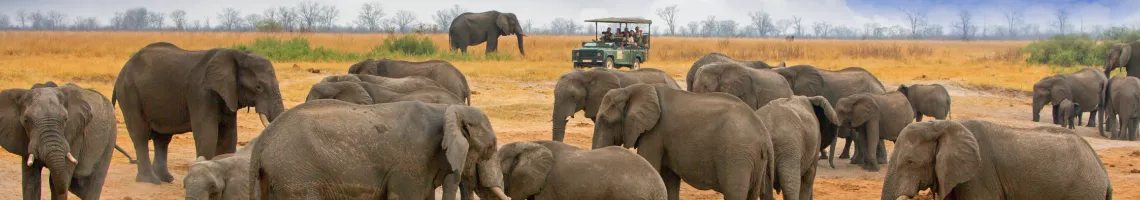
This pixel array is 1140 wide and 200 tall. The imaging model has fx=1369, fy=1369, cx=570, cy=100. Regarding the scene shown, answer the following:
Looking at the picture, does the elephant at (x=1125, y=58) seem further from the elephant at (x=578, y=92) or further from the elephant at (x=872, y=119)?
the elephant at (x=578, y=92)

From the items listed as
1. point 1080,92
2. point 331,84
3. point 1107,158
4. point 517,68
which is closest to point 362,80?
point 331,84

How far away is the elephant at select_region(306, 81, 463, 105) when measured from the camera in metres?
11.4

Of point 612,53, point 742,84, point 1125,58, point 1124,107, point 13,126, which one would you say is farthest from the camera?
point 612,53

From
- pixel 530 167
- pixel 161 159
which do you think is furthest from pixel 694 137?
pixel 161 159

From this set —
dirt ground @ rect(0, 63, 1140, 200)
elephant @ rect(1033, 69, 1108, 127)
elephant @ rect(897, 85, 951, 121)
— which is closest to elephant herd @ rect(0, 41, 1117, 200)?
dirt ground @ rect(0, 63, 1140, 200)

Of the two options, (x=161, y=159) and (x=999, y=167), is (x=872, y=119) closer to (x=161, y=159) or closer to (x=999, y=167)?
(x=999, y=167)

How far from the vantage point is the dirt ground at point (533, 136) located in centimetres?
1220

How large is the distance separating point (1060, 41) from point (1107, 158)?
88.5 ft

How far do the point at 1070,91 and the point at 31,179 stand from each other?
17.4 m

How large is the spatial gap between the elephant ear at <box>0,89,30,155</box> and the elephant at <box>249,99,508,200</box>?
2933 millimetres

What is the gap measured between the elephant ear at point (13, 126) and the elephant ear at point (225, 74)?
2162 mm

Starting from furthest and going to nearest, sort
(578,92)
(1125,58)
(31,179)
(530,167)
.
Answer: (1125,58) < (578,92) < (31,179) < (530,167)

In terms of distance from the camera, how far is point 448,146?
22.9 ft

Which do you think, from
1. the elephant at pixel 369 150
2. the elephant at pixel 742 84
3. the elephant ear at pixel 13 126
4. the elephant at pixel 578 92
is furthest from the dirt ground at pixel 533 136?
the elephant at pixel 369 150
